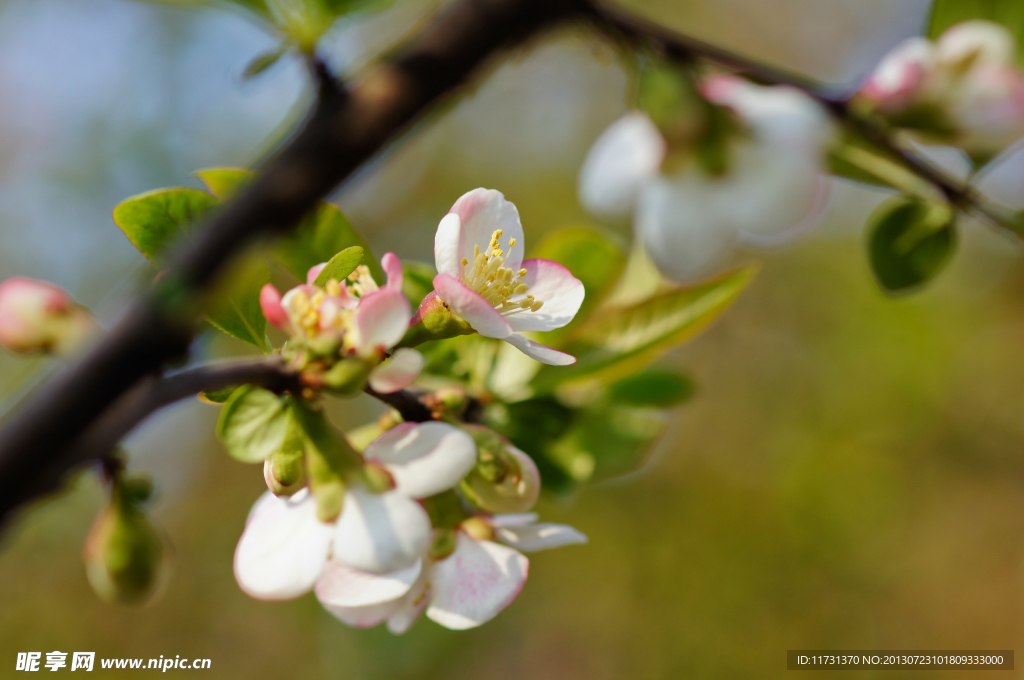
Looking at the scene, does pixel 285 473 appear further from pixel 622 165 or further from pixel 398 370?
pixel 622 165

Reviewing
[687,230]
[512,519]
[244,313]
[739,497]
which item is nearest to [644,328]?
[687,230]

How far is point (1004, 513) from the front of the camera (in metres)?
2.69

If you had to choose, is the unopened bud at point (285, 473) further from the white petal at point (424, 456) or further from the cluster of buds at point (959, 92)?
the cluster of buds at point (959, 92)

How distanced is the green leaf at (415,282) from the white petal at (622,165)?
7.1 inches

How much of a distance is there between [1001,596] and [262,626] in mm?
3316

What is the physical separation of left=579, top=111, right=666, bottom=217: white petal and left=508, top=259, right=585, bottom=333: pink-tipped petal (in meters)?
0.18

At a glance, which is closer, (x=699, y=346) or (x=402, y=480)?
(x=402, y=480)

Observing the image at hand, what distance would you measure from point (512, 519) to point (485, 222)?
17cm

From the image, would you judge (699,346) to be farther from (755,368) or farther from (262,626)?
(262,626)

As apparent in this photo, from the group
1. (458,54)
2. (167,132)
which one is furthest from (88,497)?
(458,54)

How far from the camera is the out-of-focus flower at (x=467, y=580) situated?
0.32 metres

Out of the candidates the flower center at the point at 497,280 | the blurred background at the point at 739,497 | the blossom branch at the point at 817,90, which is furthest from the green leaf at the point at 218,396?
the blurred background at the point at 739,497

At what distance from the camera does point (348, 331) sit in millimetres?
256

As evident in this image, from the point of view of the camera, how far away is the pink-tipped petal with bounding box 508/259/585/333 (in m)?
0.34
